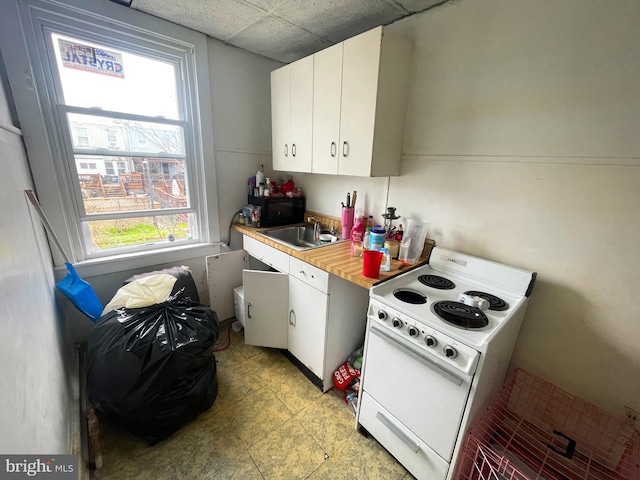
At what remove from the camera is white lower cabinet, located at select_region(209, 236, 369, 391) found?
5.30 feet

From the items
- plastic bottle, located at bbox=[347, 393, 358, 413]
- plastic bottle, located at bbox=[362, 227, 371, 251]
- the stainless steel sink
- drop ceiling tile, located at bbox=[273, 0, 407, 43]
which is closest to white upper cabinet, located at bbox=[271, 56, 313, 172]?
drop ceiling tile, located at bbox=[273, 0, 407, 43]

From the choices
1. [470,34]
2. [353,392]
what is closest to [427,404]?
[353,392]

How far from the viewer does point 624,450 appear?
3.73 ft

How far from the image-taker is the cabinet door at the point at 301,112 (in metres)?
1.83

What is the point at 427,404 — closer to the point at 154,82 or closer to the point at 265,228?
the point at 265,228

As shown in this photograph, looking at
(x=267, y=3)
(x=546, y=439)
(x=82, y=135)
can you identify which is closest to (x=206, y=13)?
(x=267, y=3)

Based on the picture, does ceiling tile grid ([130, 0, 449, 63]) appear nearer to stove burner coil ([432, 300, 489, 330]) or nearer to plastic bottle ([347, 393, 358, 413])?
stove burner coil ([432, 300, 489, 330])

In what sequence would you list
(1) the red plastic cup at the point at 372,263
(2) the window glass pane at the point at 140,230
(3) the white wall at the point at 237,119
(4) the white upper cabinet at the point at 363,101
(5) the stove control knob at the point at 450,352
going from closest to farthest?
(5) the stove control knob at the point at 450,352 < (1) the red plastic cup at the point at 372,263 < (4) the white upper cabinet at the point at 363,101 < (2) the window glass pane at the point at 140,230 < (3) the white wall at the point at 237,119

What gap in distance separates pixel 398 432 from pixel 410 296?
25.5 inches

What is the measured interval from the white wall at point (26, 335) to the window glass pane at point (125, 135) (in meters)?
0.32

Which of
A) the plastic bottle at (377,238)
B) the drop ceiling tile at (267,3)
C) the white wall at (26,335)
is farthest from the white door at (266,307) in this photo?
the drop ceiling tile at (267,3)

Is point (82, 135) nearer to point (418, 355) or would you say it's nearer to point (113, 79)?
point (113, 79)

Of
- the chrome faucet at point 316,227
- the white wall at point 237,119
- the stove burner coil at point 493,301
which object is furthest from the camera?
the chrome faucet at point 316,227

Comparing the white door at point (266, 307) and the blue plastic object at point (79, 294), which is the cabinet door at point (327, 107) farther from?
the blue plastic object at point (79, 294)
